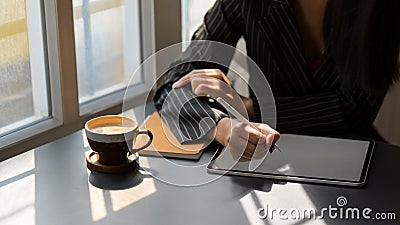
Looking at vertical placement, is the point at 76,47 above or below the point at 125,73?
above

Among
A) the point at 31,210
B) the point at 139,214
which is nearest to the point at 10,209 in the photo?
the point at 31,210

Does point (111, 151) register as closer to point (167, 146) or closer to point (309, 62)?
point (167, 146)

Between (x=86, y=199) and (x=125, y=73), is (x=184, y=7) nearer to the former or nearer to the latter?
(x=125, y=73)

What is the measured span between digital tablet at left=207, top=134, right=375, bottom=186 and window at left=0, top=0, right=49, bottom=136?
546 millimetres

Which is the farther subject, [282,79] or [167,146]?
[282,79]

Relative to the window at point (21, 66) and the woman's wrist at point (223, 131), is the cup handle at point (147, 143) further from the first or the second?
the window at point (21, 66)

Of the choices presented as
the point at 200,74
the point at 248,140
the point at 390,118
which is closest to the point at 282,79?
the point at 200,74

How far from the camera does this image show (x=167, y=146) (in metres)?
1.49

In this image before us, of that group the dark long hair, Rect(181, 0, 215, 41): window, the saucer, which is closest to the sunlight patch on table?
the saucer

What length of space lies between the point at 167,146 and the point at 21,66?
47 cm

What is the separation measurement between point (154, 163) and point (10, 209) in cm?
30

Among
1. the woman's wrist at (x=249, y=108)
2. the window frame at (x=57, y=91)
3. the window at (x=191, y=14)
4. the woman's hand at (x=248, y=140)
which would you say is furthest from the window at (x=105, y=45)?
the woman's hand at (x=248, y=140)

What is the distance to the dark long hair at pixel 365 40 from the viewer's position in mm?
1514

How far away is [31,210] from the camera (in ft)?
4.08
